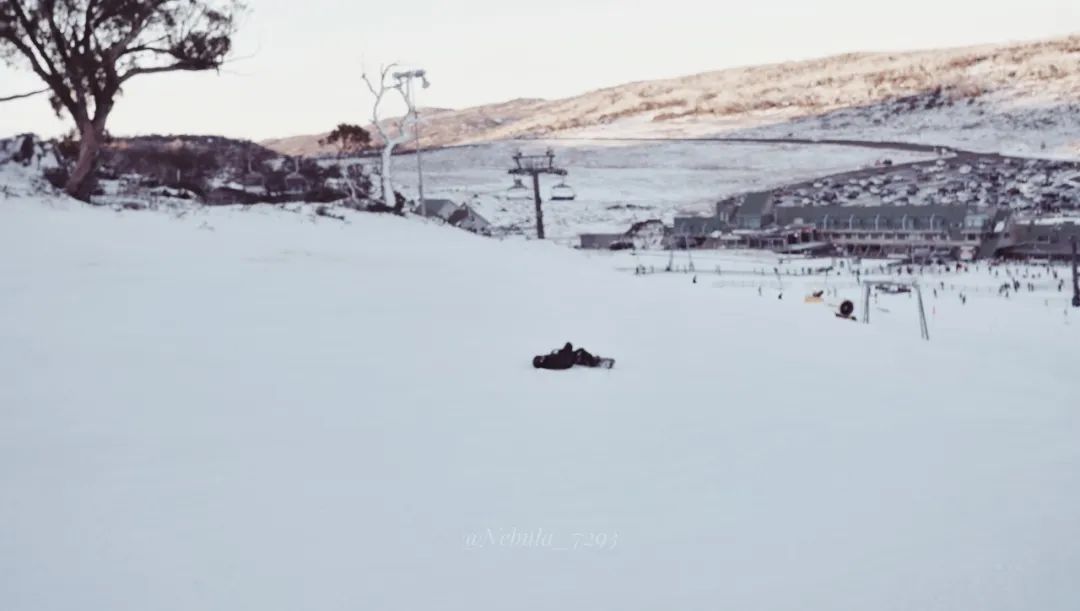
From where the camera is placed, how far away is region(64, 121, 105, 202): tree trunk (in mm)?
13312

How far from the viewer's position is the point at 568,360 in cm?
740

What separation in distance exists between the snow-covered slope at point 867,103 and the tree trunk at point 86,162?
85.2m

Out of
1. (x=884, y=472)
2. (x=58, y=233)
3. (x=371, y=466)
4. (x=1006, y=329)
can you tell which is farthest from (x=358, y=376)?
(x=1006, y=329)

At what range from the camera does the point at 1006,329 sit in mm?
19219

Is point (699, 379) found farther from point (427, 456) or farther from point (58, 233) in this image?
point (58, 233)

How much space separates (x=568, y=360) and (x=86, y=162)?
→ 9.36 meters

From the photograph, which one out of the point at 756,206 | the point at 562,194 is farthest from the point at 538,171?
the point at 562,194

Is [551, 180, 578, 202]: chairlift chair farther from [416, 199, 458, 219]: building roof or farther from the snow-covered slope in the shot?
the snow-covered slope

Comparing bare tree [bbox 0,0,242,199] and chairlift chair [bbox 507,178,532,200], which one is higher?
bare tree [bbox 0,0,242,199]

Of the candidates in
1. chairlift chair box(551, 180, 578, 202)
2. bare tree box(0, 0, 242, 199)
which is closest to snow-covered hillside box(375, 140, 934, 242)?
chairlift chair box(551, 180, 578, 202)

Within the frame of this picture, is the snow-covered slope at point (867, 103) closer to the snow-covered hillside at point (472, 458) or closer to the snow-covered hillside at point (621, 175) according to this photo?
the snow-covered hillside at point (621, 175)

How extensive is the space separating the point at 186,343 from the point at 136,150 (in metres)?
33.5

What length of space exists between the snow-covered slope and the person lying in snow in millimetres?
86273

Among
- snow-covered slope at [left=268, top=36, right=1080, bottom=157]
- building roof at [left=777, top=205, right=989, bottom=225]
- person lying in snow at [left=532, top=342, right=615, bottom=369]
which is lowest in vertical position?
building roof at [left=777, top=205, right=989, bottom=225]
